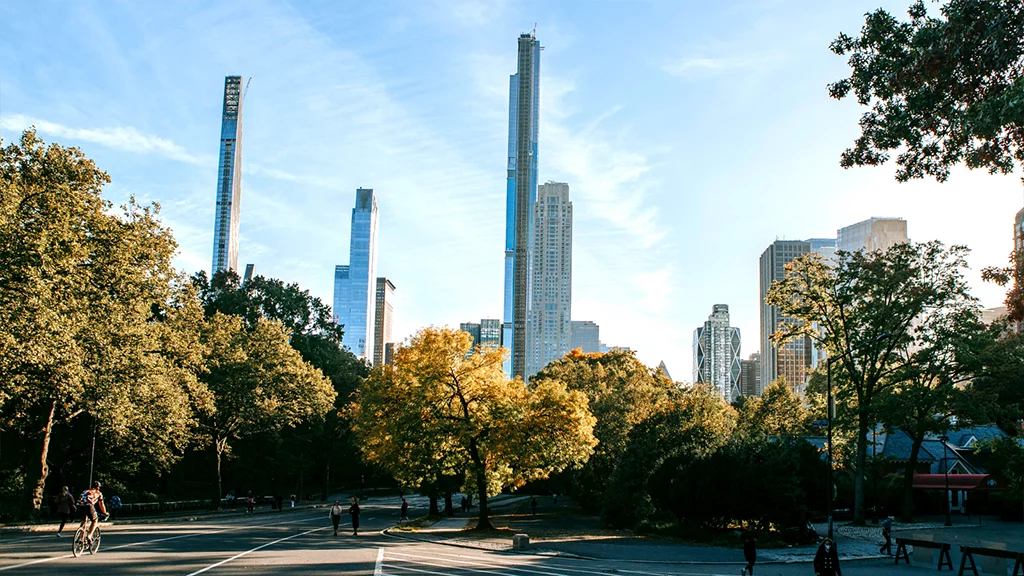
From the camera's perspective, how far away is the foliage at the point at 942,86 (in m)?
15.7

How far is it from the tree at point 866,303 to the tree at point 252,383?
33.1 meters

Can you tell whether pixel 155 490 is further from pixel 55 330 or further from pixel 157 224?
pixel 55 330

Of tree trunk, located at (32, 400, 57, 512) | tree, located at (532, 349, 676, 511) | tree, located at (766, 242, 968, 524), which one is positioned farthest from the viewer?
tree, located at (532, 349, 676, 511)

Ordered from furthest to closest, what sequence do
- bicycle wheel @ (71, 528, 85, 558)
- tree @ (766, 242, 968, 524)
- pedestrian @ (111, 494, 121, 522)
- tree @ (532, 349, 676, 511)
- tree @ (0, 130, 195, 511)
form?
1. tree @ (532, 349, 676, 511)
2. pedestrian @ (111, 494, 121, 522)
3. tree @ (766, 242, 968, 524)
4. tree @ (0, 130, 195, 511)
5. bicycle wheel @ (71, 528, 85, 558)

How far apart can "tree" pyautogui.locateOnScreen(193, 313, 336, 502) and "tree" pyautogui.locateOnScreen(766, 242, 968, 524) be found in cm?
3313

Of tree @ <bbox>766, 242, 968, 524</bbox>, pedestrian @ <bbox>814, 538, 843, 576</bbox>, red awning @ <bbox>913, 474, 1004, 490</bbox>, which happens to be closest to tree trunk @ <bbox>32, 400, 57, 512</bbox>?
pedestrian @ <bbox>814, 538, 843, 576</bbox>

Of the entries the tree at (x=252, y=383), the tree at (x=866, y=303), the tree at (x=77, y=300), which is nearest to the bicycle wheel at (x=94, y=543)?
the tree at (x=77, y=300)

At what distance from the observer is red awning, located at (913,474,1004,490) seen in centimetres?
5469

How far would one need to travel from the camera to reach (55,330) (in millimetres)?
27797

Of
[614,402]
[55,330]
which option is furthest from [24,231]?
[614,402]

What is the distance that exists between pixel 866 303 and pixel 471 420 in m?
22.9

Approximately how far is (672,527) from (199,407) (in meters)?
29.0

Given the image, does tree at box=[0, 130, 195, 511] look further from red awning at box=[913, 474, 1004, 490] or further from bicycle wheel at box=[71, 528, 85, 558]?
red awning at box=[913, 474, 1004, 490]

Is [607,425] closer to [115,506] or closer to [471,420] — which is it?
[471,420]
